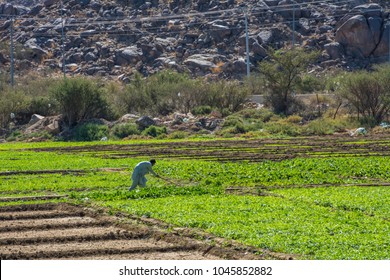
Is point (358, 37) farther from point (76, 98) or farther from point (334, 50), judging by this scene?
point (76, 98)

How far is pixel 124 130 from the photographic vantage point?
194ft

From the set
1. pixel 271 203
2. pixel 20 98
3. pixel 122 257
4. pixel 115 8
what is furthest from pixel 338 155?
pixel 115 8

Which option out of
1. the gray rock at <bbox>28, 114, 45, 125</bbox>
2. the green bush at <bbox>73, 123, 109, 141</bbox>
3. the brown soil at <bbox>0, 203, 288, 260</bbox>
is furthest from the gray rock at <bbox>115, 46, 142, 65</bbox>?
the brown soil at <bbox>0, 203, 288, 260</bbox>

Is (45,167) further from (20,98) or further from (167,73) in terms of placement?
(167,73)

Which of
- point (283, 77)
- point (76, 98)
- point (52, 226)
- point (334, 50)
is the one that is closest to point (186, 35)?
point (334, 50)

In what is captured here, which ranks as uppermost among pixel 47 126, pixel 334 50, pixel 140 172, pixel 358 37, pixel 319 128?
pixel 140 172

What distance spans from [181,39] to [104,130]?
43.6m

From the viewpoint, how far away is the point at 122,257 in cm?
1642

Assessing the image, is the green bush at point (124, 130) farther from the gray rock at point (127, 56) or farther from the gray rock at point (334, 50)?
the gray rock at point (127, 56)

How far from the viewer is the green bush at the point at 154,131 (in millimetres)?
58500

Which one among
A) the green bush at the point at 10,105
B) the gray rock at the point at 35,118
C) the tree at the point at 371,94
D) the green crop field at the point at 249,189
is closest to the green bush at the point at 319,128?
the tree at the point at 371,94

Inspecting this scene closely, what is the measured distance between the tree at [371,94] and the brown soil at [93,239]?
1605 inches

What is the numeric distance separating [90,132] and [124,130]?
2.28 meters

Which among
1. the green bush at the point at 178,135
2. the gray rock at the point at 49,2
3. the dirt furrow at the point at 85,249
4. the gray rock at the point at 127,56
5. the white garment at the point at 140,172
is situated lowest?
the green bush at the point at 178,135
